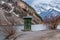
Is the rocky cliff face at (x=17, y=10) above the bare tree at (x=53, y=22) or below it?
above

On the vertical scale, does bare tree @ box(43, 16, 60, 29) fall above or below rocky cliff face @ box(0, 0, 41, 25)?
below

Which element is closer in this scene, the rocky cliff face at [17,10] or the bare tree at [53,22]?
the bare tree at [53,22]

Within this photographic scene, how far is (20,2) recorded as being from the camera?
1234 cm

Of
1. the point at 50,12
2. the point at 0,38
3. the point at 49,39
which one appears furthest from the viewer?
the point at 50,12

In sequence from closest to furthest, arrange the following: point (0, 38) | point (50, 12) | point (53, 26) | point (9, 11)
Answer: point (0, 38) < point (53, 26) < point (50, 12) < point (9, 11)

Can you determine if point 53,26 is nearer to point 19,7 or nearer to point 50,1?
point 50,1

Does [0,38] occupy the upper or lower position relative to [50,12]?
lower

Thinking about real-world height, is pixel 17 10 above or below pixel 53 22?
above

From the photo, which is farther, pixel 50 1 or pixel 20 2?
pixel 20 2

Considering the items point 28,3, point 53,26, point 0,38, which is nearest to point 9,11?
point 28,3

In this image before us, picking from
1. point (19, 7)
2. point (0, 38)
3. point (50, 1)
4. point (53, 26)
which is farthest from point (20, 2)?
point (0, 38)

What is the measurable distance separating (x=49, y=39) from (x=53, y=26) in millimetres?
2438

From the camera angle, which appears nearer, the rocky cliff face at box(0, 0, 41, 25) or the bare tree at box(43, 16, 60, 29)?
the bare tree at box(43, 16, 60, 29)

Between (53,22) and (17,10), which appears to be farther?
(17,10)
